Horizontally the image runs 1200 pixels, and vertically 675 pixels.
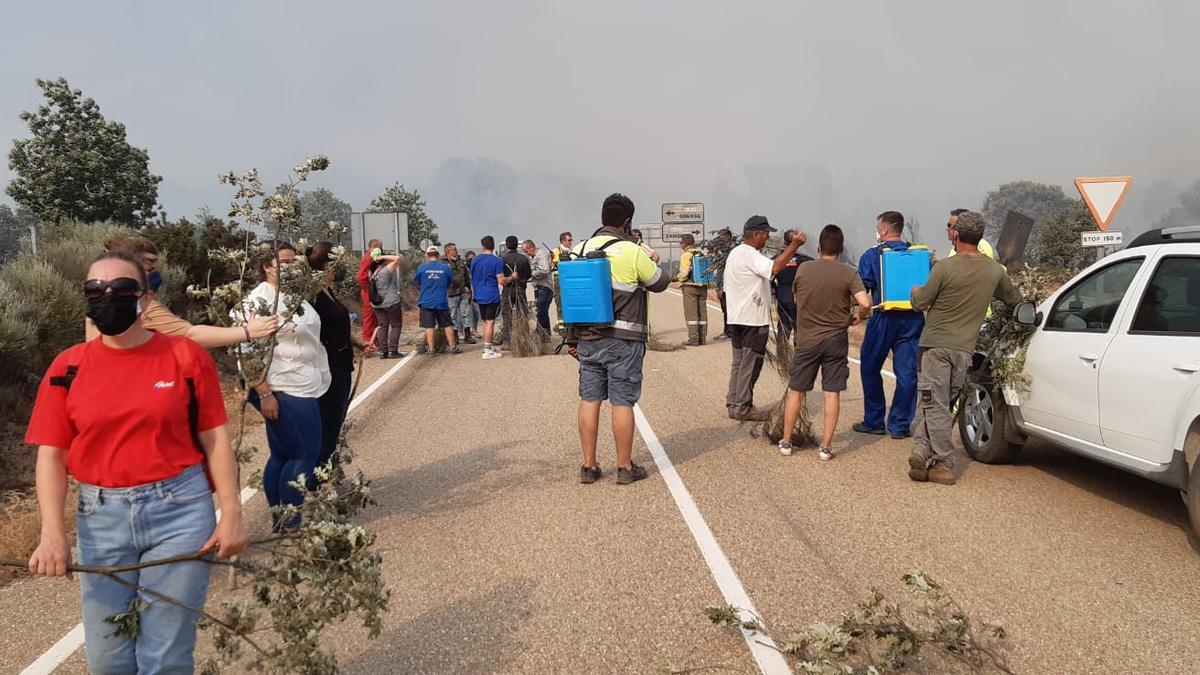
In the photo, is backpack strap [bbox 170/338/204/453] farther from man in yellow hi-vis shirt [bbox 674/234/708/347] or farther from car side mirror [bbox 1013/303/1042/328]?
man in yellow hi-vis shirt [bbox 674/234/708/347]

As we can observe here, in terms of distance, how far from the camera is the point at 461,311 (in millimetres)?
15773

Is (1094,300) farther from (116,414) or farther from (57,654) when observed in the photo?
(57,654)

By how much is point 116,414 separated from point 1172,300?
559 centimetres

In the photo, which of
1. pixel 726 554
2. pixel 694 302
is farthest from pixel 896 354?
pixel 694 302

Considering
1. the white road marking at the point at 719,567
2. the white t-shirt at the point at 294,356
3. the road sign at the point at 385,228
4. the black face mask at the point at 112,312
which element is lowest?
the white road marking at the point at 719,567

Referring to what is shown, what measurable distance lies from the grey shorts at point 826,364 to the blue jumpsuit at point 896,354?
0.98 meters

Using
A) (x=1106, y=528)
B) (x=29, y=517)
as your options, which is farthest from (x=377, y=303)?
(x=1106, y=528)

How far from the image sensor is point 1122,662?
3.37 m

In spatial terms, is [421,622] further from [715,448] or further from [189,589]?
[715,448]

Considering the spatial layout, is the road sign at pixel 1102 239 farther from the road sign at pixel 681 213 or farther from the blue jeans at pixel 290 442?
the road sign at pixel 681 213

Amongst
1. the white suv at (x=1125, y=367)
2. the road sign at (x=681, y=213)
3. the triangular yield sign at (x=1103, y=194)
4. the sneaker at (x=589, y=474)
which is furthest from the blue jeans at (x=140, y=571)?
the road sign at (x=681, y=213)

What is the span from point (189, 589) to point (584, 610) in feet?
6.29

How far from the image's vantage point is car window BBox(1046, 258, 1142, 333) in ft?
17.4

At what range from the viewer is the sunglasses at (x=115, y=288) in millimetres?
2492
